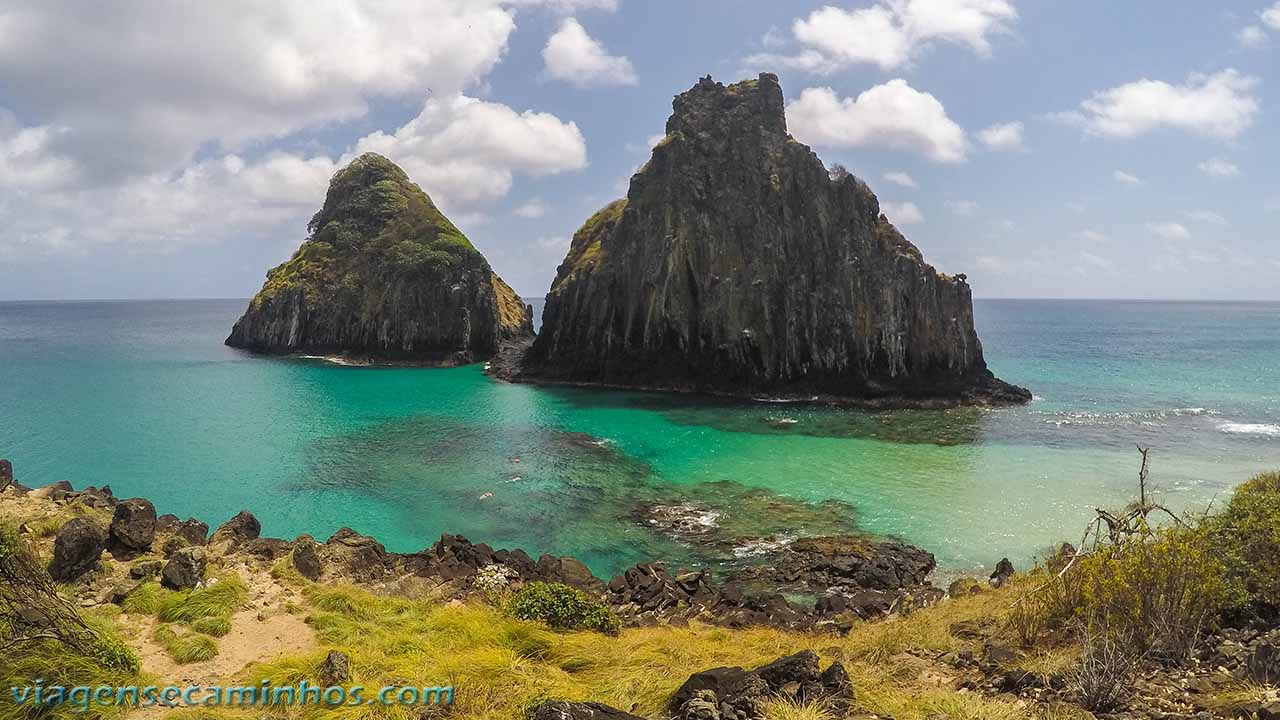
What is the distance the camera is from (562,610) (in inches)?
616

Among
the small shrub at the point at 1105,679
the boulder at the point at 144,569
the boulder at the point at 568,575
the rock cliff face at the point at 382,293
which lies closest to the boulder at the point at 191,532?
the boulder at the point at 144,569

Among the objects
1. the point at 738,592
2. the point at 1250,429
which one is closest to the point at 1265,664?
the point at 738,592

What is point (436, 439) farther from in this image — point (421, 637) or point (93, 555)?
point (421, 637)

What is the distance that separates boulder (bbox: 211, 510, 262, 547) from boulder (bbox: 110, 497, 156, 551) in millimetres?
2170

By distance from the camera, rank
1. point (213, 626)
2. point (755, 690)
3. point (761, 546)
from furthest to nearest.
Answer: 1. point (761, 546)
2. point (213, 626)
3. point (755, 690)

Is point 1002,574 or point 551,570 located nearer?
point 551,570

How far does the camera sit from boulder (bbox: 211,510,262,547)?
66.1 feet

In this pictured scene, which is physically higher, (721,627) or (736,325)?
(736,325)

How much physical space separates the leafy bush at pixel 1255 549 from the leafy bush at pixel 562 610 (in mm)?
12831

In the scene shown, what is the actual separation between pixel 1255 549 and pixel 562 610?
1438 cm

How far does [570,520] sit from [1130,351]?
4829 inches

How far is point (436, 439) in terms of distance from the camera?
44.8m

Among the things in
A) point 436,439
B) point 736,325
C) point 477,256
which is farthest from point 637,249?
point 477,256

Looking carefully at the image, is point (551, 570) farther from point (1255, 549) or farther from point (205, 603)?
point (1255, 549)
